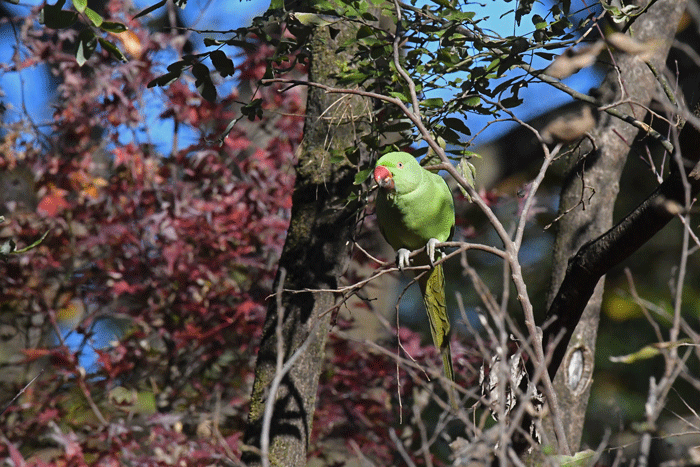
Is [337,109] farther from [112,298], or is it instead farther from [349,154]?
[112,298]

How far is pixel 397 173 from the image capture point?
6.03ft

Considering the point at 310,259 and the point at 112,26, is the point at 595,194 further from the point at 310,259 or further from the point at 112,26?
the point at 112,26

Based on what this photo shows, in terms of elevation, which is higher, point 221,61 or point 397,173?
point 221,61

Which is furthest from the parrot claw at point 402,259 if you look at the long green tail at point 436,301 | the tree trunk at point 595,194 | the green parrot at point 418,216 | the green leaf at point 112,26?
the green leaf at point 112,26

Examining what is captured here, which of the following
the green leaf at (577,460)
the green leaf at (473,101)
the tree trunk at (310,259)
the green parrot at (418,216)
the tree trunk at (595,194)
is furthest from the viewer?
the tree trunk at (595,194)

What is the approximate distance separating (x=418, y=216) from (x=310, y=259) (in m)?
0.40

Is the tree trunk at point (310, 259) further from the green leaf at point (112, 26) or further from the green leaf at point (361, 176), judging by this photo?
the green leaf at point (112, 26)

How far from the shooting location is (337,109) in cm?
201

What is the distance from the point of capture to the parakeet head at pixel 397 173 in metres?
1.80

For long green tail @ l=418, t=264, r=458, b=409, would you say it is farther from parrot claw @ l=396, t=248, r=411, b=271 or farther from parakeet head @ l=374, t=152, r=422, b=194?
parakeet head @ l=374, t=152, r=422, b=194

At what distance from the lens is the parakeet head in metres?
1.80

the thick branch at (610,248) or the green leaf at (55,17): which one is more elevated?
the green leaf at (55,17)

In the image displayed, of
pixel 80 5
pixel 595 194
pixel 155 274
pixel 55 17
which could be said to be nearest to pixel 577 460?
pixel 595 194

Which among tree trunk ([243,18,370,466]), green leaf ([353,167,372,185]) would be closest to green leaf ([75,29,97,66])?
tree trunk ([243,18,370,466])
